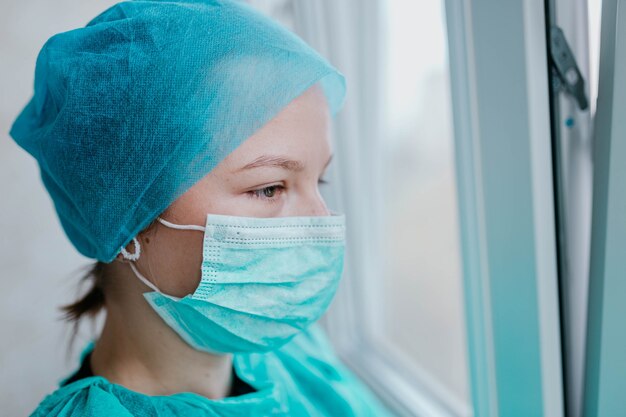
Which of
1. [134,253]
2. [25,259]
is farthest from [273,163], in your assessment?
[25,259]

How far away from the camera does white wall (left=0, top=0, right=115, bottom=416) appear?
102cm

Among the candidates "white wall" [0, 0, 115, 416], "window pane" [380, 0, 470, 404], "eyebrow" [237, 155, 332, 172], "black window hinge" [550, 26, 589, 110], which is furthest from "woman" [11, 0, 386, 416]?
"window pane" [380, 0, 470, 404]

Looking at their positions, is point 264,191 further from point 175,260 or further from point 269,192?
point 175,260

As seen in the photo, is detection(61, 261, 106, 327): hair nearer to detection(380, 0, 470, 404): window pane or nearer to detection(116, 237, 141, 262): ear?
detection(116, 237, 141, 262): ear

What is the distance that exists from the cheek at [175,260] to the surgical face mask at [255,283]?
0.05ft

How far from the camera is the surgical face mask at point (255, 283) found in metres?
0.76

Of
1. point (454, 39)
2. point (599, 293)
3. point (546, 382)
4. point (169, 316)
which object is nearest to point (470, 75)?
point (454, 39)

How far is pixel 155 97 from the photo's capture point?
73cm

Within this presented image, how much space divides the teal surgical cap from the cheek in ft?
0.13

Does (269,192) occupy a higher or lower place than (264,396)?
higher

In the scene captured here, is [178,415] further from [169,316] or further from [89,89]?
[89,89]

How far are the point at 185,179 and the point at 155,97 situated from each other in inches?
5.0

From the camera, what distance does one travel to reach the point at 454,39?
2.80 feet

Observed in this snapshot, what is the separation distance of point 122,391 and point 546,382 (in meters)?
0.72
